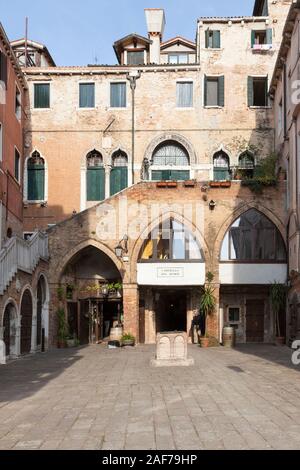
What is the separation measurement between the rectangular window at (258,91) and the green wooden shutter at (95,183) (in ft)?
25.9

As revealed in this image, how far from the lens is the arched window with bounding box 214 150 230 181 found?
3104cm

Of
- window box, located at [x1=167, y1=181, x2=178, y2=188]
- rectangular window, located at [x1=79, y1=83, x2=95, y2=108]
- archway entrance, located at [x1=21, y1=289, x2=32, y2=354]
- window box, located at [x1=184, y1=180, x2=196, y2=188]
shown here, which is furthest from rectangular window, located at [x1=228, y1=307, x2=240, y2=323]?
rectangular window, located at [x1=79, y1=83, x2=95, y2=108]

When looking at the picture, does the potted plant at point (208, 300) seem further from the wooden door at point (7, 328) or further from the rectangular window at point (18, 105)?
the rectangular window at point (18, 105)

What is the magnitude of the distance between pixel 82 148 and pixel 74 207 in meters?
2.88

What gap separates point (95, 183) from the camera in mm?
31078

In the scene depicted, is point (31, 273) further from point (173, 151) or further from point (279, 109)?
point (279, 109)

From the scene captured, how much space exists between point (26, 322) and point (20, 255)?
8.24ft

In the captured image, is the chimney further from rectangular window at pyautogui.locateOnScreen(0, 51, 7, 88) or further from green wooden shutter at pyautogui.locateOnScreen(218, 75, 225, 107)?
rectangular window at pyautogui.locateOnScreen(0, 51, 7, 88)

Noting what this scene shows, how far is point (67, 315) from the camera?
88.6 feet

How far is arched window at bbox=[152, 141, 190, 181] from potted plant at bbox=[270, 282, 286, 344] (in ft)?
26.6

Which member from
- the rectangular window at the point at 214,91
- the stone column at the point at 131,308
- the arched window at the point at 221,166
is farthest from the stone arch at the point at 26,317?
the rectangular window at the point at 214,91

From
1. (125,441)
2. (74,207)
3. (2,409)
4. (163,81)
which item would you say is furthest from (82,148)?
(125,441)

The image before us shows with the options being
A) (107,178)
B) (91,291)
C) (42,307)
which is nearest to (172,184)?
(107,178)
